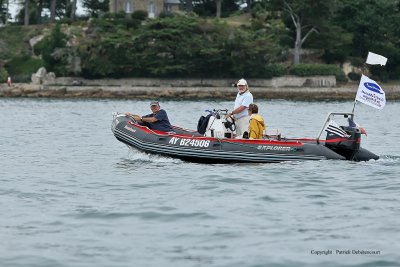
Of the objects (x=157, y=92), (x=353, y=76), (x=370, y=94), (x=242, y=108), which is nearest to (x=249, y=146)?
(x=242, y=108)

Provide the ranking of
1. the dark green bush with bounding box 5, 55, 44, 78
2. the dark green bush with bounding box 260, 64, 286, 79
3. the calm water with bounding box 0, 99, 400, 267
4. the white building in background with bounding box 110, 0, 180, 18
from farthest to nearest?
the white building in background with bounding box 110, 0, 180, 18 → the dark green bush with bounding box 5, 55, 44, 78 → the dark green bush with bounding box 260, 64, 286, 79 → the calm water with bounding box 0, 99, 400, 267

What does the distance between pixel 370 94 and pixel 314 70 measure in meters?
65.0

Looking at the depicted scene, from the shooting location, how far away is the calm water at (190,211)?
13648mm

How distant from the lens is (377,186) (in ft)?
65.3

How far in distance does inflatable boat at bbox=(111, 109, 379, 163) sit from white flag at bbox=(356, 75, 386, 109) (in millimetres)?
599

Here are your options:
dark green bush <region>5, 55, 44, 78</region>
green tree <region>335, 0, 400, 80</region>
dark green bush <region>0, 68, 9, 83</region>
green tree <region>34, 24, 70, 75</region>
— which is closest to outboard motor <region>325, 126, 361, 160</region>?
green tree <region>34, 24, 70, 75</region>

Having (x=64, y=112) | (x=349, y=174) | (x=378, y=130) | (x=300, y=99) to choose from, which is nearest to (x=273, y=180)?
(x=349, y=174)

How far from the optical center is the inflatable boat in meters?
23.1

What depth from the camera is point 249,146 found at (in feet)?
75.6

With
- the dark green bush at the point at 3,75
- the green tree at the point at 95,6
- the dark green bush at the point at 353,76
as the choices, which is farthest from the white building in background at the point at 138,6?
the dark green bush at the point at 353,76

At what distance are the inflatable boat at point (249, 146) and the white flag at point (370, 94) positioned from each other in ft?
1.97

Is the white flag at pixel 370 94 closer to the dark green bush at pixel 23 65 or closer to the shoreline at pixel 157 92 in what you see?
the shoreline at pixel 157 92

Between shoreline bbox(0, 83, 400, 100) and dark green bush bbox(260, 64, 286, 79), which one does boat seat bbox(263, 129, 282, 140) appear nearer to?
shoreline bbox(0, 83, 400, 100)

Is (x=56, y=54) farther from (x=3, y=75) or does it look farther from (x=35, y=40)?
(x=35, y=40)
